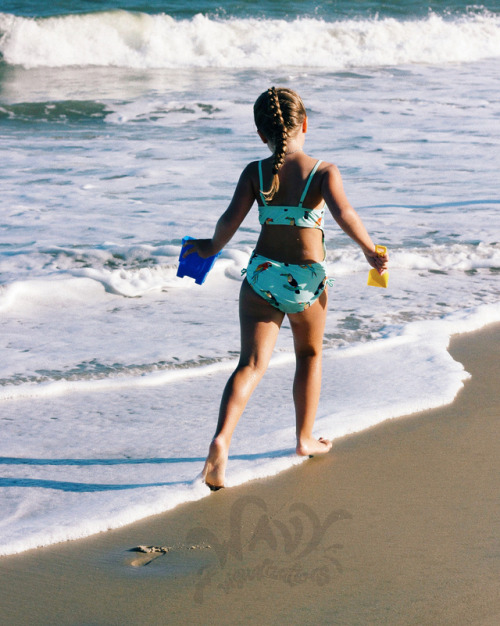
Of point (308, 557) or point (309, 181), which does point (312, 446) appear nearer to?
point (308, 557)

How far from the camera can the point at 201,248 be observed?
308 centimetres

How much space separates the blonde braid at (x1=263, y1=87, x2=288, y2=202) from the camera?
2828 mm

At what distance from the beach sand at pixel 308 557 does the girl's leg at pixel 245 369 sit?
0.13 m

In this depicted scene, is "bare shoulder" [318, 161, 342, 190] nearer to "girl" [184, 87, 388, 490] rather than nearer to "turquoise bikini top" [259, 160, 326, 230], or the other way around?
"girl" [184, 87, 388, 490]

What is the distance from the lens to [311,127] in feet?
39.9

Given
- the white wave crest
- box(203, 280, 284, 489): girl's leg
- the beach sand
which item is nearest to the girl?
box(203, 280, 284, 489): girl's leg

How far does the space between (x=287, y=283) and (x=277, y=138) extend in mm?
522

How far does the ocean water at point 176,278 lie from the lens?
10.7ft

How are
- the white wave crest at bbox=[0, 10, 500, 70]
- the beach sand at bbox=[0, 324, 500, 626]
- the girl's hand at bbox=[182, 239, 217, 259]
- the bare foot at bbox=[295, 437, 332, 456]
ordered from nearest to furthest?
1. the beach sand at bbox=[0, 324, 500, 626]
2. the girl's hand at bbox=[182, 239, 217, 259]
3. the bare foot at bbox=[295, 437, 332, 456]
4. the white wave crest at bbox=[0, 10, 500, 70]

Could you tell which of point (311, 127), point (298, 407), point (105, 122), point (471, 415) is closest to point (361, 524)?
point (298, 407)

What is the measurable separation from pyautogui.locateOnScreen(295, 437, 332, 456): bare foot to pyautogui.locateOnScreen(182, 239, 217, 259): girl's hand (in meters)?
0.81

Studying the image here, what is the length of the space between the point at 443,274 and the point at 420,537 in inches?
139

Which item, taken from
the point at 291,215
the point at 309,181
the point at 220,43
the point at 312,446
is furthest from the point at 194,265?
the point at 220,43

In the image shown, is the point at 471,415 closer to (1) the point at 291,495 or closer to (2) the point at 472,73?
(1) the point at 291,495
